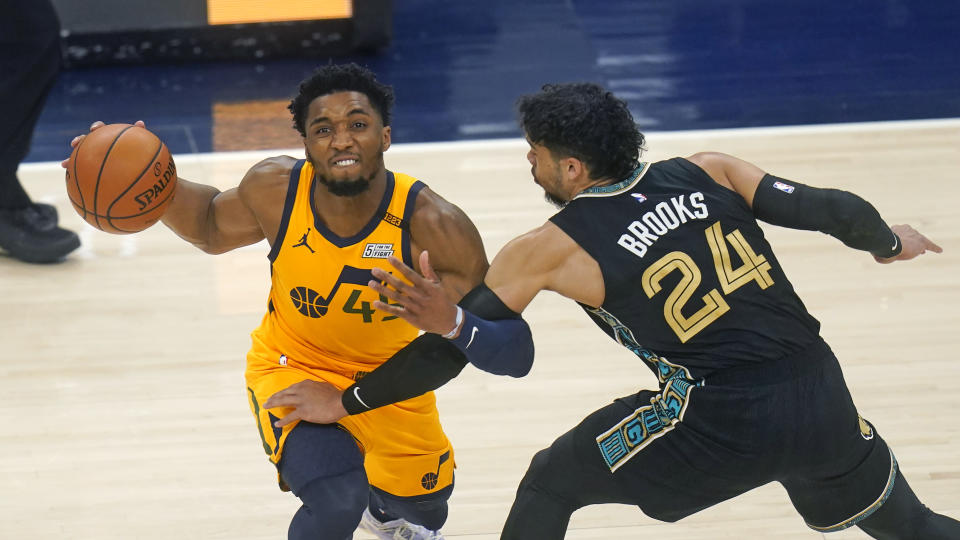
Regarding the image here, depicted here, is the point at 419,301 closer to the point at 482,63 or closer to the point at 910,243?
the point at 910,243

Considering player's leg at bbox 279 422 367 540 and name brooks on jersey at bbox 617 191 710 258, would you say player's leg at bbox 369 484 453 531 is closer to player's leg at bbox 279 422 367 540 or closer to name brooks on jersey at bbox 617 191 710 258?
player's leg at bbox 279 422 367 540

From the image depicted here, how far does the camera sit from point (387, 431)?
142 inches

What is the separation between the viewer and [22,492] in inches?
167

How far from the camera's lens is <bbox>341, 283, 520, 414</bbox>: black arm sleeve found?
3.10 m

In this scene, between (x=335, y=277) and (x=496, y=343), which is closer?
(x=496, y=343)

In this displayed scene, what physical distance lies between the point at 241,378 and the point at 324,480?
1.71 metres

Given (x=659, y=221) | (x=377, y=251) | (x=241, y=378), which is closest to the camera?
(x=659, y=221)

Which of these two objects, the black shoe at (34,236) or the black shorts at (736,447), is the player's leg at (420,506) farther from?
the black shoe at (34,236)

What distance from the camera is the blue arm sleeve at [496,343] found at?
2.99 m

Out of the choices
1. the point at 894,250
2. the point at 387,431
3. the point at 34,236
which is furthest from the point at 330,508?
the point at 34,236

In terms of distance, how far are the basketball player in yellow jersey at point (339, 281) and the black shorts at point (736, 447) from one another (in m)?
0.61

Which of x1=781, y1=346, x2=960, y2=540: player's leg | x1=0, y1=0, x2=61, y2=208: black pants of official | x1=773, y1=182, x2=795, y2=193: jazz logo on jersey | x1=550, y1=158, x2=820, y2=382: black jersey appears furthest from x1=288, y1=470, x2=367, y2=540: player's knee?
x1=0, y1=0, x2=61, y2=208: black pants of official

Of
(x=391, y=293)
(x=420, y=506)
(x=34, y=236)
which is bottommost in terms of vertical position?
(x=34, y=236)

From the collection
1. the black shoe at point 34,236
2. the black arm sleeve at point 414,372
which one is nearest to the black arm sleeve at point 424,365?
the black arm sleeve at point 414,372
